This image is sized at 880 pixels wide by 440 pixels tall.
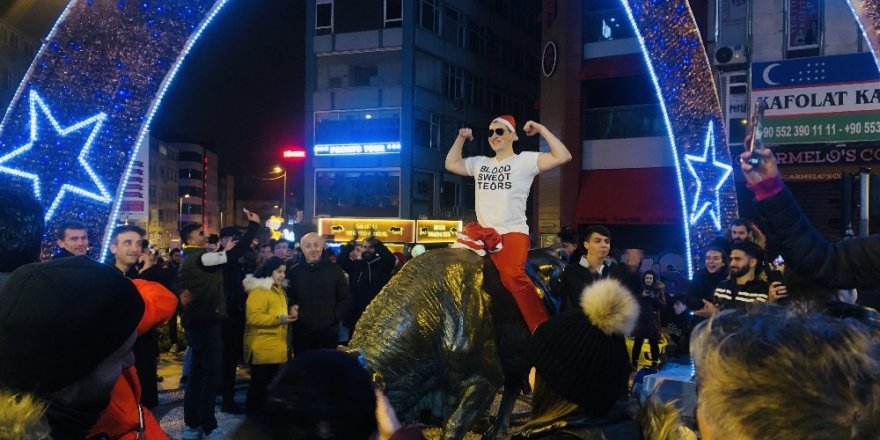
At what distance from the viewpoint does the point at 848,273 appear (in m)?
2.60

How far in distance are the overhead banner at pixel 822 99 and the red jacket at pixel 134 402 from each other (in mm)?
14417

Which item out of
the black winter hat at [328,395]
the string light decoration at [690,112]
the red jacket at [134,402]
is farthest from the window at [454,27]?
the black winter hat at [328,395]

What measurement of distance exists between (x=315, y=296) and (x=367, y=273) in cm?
288

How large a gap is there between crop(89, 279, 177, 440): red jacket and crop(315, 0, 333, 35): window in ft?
96.6

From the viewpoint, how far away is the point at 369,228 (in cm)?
2633

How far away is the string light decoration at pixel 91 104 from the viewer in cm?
529

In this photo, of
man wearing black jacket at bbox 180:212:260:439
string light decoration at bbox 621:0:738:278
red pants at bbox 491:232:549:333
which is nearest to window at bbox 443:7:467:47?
string light decoration at bbox 621:0:738:278

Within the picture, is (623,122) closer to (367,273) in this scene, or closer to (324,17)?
(367,273)

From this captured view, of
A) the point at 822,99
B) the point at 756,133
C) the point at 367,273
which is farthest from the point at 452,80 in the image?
the point at 756,133

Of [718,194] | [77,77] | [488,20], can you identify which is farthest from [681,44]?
[488,20]

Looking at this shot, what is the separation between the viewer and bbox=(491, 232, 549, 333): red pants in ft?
16.3

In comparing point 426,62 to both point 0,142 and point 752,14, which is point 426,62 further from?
point 0,142

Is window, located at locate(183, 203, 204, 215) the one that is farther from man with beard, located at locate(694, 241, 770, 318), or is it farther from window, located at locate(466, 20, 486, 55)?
man with beard, located at locate(694, 241, 770, 318)

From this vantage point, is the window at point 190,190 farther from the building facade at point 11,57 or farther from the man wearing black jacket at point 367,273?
the man wearing black jacket at point 367,273
